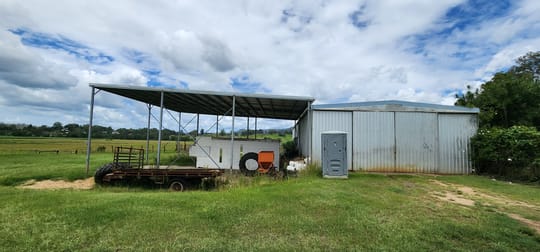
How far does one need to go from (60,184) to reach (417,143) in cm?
1332

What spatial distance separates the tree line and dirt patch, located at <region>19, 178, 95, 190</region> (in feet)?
47.2

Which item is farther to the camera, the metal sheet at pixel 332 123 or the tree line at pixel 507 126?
the metal sheet at pixel 332 123

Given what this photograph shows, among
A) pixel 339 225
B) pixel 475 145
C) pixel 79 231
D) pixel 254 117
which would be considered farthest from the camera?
pixel 254 117

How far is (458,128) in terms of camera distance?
10.4m

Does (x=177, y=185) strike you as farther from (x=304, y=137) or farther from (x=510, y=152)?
(x=510, y=152)

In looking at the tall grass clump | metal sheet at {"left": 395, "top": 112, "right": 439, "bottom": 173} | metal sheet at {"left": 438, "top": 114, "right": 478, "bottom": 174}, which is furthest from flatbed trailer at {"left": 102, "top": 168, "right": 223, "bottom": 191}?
metal sheet at {"left": 438, "top": 114, "right": 478, "bottom": 174}

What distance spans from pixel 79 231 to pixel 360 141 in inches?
371

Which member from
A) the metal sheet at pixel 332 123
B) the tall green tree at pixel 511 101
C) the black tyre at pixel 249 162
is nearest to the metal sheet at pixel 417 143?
the metal sheet at pixel 332 123

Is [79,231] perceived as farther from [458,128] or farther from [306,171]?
[458,128]

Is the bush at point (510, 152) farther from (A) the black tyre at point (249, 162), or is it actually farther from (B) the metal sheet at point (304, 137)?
(A) the black tyre at point (249, 162)

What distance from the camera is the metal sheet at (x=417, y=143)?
10305mm

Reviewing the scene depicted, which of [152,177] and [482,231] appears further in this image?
[152,177]

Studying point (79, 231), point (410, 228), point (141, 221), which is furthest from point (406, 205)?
point (79, 231)

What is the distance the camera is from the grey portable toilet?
28.3 feet
